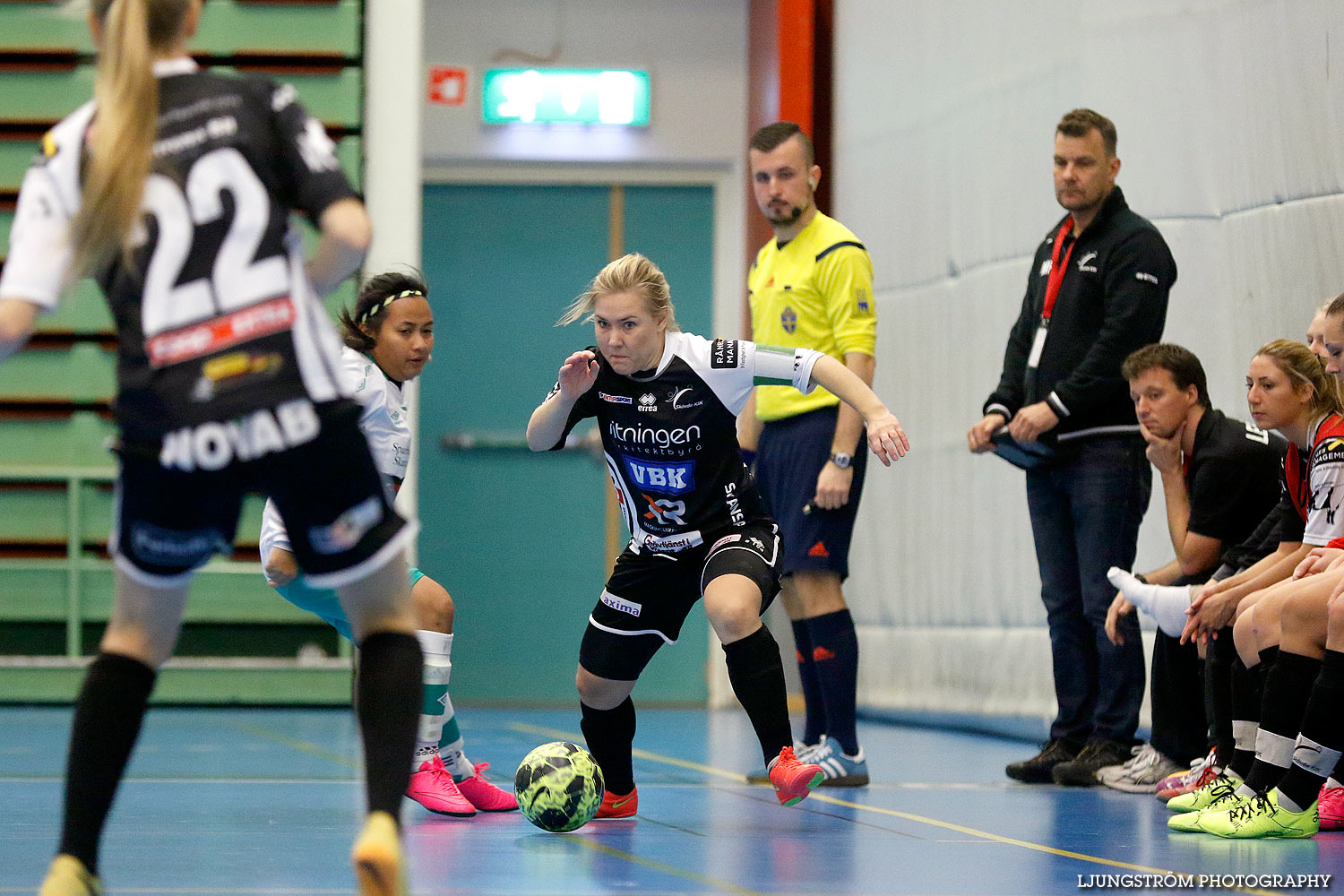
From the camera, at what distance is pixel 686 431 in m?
4.03

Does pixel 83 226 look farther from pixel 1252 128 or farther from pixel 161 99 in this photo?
pixel 1252 128

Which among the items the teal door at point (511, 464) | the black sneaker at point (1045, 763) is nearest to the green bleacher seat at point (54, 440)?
the teal door at point (511, 464)

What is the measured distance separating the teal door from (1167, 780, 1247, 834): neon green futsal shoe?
551 cm

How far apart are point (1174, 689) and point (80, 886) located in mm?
3446

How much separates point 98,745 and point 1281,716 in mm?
2710

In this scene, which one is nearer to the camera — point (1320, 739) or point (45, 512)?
point (1320, 739)

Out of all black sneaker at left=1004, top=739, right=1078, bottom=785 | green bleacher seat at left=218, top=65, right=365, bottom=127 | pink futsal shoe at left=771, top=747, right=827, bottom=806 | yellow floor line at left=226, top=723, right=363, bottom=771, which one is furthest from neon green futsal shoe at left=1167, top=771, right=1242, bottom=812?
green bleacher seat at left=218, top=65, right=365, bottom=127

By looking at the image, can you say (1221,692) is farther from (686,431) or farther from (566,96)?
(566,96)

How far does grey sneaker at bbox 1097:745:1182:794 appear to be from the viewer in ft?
15.3

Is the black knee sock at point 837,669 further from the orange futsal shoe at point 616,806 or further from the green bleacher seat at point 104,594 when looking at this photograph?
the green bleacher seat at point 104,594

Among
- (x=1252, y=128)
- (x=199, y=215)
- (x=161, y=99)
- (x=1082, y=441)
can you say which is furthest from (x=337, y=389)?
(x=1252, y=128)

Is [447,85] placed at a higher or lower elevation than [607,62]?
lower

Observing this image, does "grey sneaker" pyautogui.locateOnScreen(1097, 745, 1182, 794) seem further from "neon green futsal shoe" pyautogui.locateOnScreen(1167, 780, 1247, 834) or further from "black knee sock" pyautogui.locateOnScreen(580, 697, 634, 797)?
"black knee sock" pyautogui.locateOnScreen(580, 697, 634, 797)

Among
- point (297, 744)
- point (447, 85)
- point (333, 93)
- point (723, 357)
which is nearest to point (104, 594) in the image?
point (297, 744)
